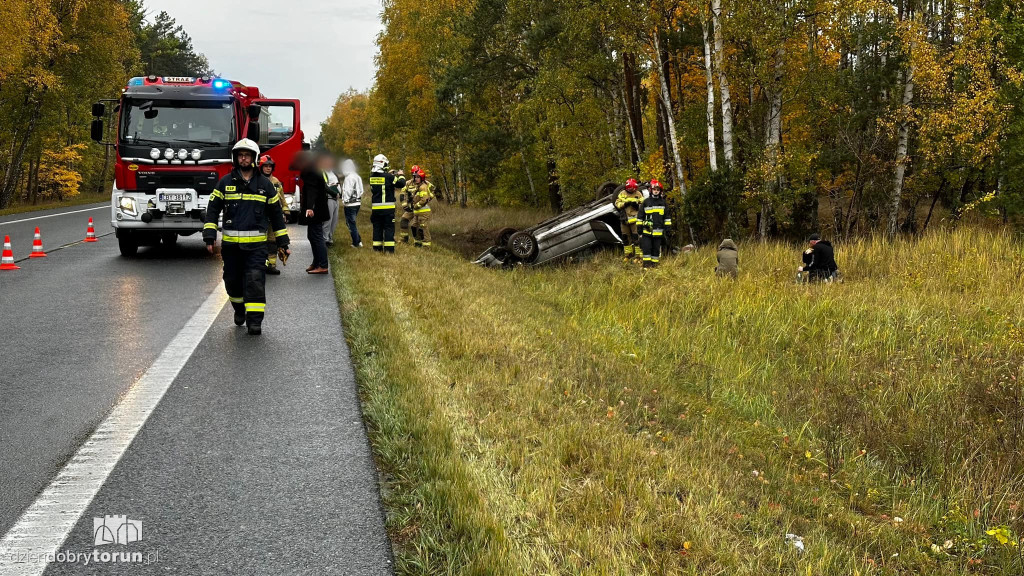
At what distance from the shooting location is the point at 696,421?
20.4 ft

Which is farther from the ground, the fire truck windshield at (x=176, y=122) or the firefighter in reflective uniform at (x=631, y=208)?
the fire truck windshield at (x=176, y=122)

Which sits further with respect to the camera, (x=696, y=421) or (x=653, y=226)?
(x=653, y=226)

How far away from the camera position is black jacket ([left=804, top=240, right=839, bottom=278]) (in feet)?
41.2

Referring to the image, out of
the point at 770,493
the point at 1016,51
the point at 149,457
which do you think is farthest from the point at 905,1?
the point at 149,457

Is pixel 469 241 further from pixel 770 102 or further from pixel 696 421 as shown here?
pixel 696 421

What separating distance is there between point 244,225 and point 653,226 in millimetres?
9417

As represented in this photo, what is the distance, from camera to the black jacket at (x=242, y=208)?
7371mm

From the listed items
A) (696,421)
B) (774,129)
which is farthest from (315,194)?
(774,129)

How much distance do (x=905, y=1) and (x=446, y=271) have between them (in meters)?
15.2

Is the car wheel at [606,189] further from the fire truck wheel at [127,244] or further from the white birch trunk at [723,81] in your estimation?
the fire truck wheel at [127,244]

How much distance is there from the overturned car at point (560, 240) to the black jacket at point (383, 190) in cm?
367

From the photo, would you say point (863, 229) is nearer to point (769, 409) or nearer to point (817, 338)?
point (817, 338)

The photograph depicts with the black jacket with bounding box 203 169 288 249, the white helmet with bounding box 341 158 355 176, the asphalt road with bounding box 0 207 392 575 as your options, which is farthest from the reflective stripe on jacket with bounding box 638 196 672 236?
the black jacket with bounding box 203 169 288 249

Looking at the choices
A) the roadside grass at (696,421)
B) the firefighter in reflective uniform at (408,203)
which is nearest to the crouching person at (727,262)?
the roadside grass at (696,421)
